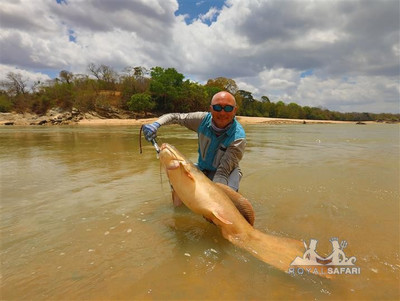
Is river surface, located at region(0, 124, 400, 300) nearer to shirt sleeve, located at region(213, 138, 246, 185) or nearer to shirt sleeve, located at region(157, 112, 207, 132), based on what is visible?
shirt sleeve, located at region(213, 138, 246, 185)

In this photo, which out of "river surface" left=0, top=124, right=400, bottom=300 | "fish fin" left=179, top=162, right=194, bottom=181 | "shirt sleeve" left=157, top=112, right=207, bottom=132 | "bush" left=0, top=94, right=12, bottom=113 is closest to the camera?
"river surface" left=0, top=124, right=400, bottom=300

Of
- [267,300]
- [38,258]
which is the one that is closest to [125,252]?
[38,258]

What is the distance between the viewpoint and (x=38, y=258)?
2430 millimetres

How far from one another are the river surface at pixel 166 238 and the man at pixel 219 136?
606 mm

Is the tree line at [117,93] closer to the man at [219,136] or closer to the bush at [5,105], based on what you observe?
the bush at [5,105]

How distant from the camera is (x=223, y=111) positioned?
3346mm

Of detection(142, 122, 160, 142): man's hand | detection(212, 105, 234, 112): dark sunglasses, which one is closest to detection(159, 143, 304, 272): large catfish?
detection(142, 122, 160, 142): man's hand

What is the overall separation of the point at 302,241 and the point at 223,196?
0.96m

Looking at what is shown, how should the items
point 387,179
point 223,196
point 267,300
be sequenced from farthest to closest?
point 387,179 < point 223,196 < point 267,300

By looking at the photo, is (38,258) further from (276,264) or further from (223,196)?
(276,264)

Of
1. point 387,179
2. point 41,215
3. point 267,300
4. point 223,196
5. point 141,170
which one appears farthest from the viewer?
point 141,170

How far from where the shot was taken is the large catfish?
245 centimetres

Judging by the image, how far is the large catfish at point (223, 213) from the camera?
245cm
